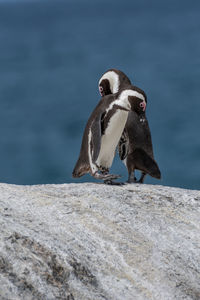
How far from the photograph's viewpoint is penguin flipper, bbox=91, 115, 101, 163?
3521mm

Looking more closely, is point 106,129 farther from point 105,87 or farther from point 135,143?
point 105,87

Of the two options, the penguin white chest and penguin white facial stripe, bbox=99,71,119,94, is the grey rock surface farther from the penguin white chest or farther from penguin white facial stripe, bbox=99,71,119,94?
penguin white facial stripe, bbox=99,71,119,94

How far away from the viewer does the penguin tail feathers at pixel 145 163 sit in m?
3.69

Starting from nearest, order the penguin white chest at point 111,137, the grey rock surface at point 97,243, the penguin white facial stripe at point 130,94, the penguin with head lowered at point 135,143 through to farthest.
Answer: the grey rock surface at point 97,243 < the penguin white facial stripe at point 130,94 < the penguin white chest at point 111,137 < the penguin with head lowered at point 135,143

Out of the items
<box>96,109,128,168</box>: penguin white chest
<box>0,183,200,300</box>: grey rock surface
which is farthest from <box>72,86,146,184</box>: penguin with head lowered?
<box>0,183,200,300</box>: grey rock surface

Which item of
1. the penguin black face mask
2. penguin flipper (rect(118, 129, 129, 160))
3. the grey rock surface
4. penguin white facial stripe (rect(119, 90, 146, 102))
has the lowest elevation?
the grey rock surface

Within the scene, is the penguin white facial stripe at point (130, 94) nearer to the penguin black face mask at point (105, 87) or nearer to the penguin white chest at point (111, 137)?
the penguin white chest at point (111, 137)

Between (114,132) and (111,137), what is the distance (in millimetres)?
38

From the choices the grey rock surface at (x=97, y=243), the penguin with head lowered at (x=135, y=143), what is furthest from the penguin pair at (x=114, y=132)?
the grey rock surface at (x=97, y=243)

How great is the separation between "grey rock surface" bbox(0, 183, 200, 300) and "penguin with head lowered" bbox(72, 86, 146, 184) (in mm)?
388

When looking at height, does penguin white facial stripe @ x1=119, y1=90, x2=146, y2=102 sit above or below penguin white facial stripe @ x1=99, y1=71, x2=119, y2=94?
below

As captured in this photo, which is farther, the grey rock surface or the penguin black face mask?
the penguin black face mask

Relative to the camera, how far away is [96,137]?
353cm

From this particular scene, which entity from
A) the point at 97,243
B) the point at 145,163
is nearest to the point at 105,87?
the point at 145,163
